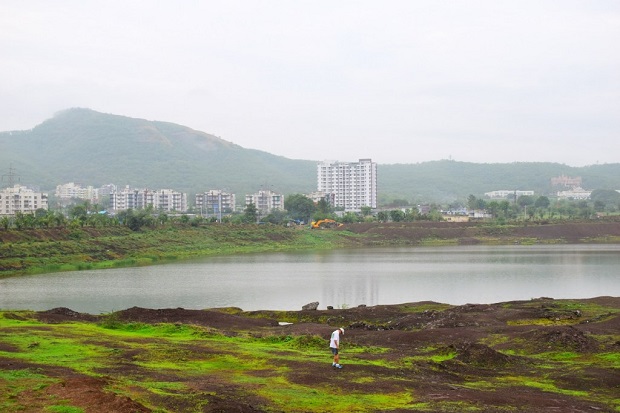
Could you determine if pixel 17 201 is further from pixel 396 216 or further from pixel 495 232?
pixel 495 232

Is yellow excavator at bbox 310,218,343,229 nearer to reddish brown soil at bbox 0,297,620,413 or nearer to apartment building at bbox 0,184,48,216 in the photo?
apartment building at bbox 0,184,48,216

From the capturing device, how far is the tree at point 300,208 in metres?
142

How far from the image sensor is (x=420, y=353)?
22547mm

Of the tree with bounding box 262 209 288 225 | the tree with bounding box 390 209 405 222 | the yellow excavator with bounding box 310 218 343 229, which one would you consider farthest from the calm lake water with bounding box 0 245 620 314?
the tree with bounding box 390 209 405 222

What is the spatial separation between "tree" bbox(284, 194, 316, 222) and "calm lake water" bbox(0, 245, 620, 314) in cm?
7034

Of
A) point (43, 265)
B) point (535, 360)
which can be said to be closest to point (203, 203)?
point (43, 265)

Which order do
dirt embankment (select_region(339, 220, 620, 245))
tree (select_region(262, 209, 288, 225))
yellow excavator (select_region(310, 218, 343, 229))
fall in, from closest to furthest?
dirt embankment (select_region(339, 220, 620, 245)) < yellow excavator (select_region(310, 218, 343, 229)) < tree (select_region(262, 209, 288, 225))

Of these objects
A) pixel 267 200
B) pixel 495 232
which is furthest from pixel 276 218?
pixel 267 200

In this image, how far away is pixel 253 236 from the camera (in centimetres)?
10356

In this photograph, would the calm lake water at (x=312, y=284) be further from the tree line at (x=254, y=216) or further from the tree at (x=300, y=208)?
the tree at (x=300, y=208)

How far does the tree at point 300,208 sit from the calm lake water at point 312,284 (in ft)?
231

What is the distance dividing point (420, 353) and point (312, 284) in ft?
91.1

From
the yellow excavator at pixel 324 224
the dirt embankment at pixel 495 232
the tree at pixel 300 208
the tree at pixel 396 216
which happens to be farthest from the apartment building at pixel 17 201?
the dirt embankment at pixel 495 232

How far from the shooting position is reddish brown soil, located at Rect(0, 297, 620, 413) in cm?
1480
